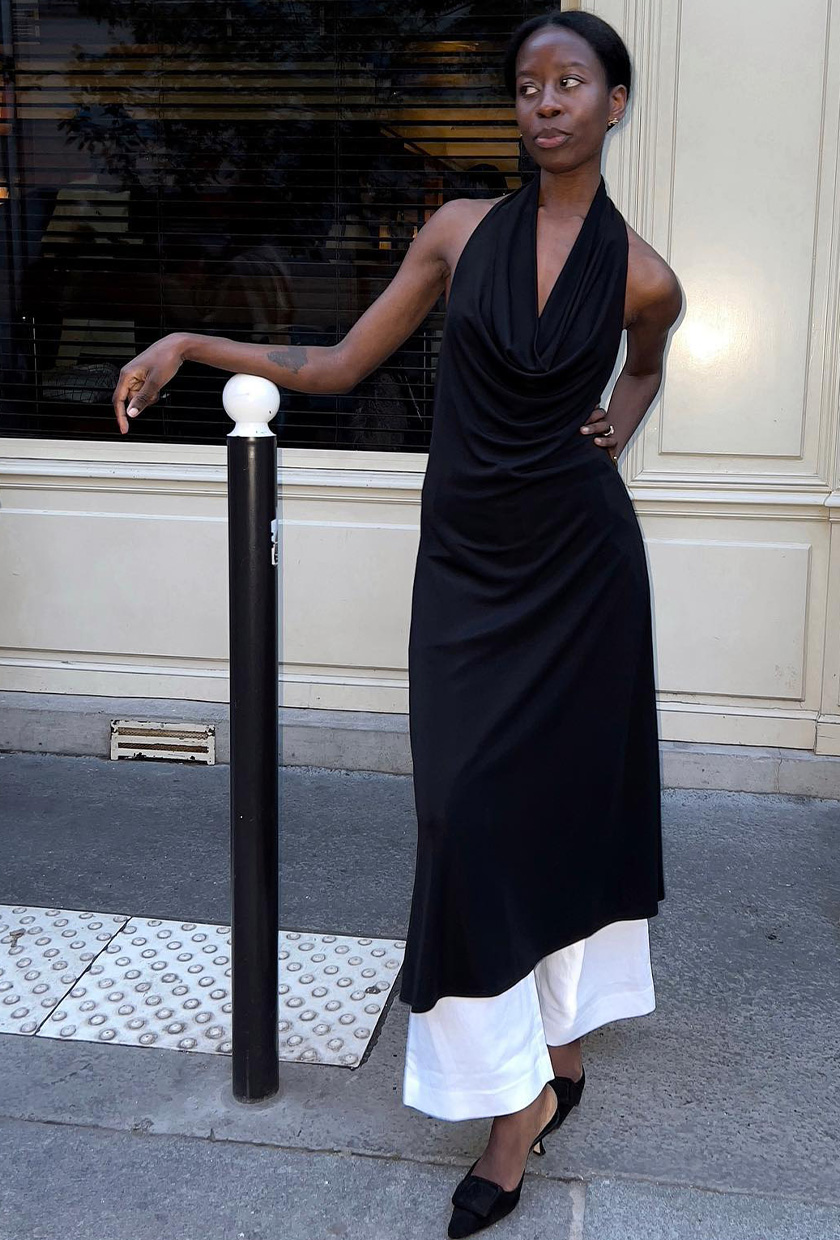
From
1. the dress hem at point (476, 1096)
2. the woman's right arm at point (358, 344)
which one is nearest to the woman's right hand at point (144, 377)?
the woman's right arm at point (358, 344)

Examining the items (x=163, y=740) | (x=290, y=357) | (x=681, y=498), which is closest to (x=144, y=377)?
(x=290, y=357)

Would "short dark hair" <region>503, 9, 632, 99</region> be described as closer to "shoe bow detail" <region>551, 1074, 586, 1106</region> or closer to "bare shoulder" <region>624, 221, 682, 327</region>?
"bare shoulder" <region>624, 221, 682, 327</region>

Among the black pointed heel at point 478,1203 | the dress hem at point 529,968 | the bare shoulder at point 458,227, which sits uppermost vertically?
the bare shoulder at point 458,227

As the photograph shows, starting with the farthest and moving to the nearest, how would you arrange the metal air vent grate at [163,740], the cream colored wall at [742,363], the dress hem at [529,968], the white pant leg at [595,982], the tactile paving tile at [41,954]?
the metal air vent grate at [163,740]
the cream colored wall at [742,363]
the tactile paving tile at [41,954]
the white pant leg at [595,982]
the dress hem at [529,968]

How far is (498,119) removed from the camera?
465 centimetres

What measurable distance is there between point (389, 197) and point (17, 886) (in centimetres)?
278

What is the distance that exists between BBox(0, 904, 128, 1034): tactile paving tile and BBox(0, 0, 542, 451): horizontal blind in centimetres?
211

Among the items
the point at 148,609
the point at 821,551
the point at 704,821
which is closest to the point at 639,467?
the point at 821,551

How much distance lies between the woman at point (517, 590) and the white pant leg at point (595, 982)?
144mm

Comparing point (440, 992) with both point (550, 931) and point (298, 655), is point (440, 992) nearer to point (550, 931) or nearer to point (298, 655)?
point (550, 931)

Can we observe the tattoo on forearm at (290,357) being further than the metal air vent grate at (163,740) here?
No

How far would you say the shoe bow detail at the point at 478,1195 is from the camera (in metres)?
2.30

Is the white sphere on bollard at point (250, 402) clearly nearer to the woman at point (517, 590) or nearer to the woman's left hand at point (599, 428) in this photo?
the woman at point (517, 590)

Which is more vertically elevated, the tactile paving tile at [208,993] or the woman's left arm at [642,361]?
Result: the woman's left arm at [642,361]
